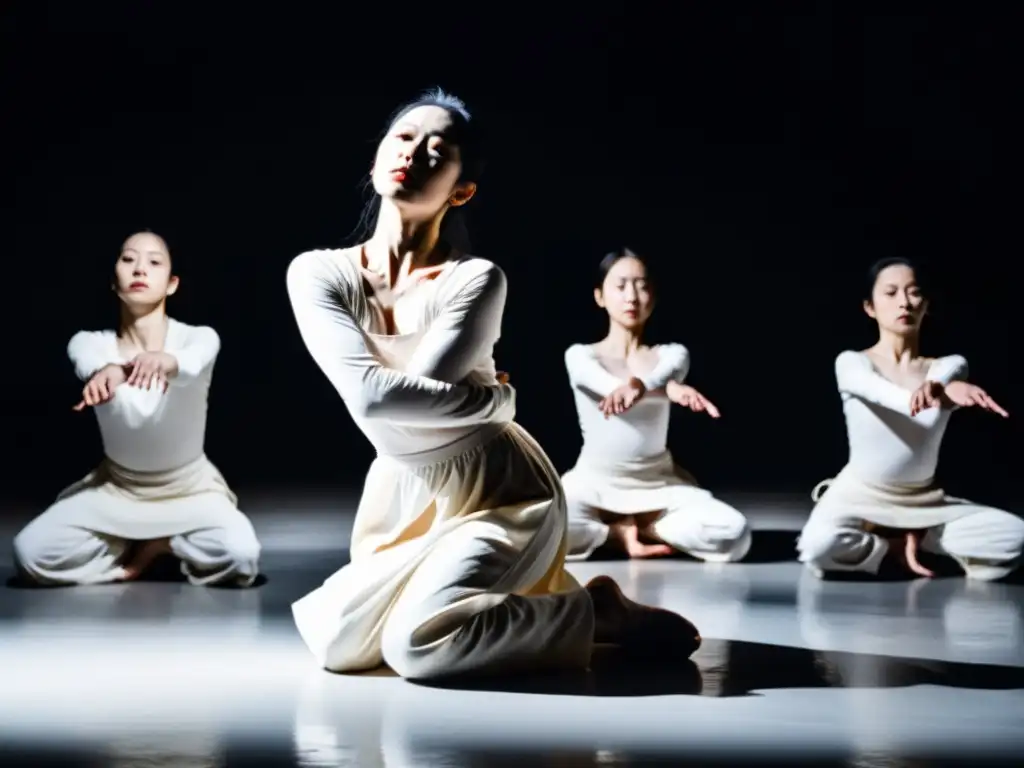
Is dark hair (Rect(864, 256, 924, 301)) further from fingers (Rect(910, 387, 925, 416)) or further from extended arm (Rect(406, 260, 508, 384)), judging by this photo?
extended arm (Rect(406, 260, 508, 384))

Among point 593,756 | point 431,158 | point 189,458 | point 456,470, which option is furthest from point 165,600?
point 593,756

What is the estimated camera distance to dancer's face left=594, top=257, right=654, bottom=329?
5785 mm

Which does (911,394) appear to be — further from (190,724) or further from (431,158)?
(190,724)

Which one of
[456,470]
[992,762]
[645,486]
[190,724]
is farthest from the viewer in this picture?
[645,486]

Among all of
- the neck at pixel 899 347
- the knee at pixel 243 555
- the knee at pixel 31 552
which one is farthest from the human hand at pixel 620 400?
the knee at pixel 31 552

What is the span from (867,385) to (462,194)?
1.95 metres

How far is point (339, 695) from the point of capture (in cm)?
Answer: 343

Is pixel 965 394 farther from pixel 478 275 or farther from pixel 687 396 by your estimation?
pixel 478 275

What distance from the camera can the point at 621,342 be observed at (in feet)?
19.2

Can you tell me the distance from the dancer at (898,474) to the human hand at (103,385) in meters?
2.16

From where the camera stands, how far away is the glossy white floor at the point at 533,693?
2.98m

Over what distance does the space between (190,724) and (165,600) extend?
1.49 m

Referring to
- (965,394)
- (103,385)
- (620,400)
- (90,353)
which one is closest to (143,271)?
(90,353)

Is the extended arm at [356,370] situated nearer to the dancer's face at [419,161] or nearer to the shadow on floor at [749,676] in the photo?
the dancer's face at [419,161]
